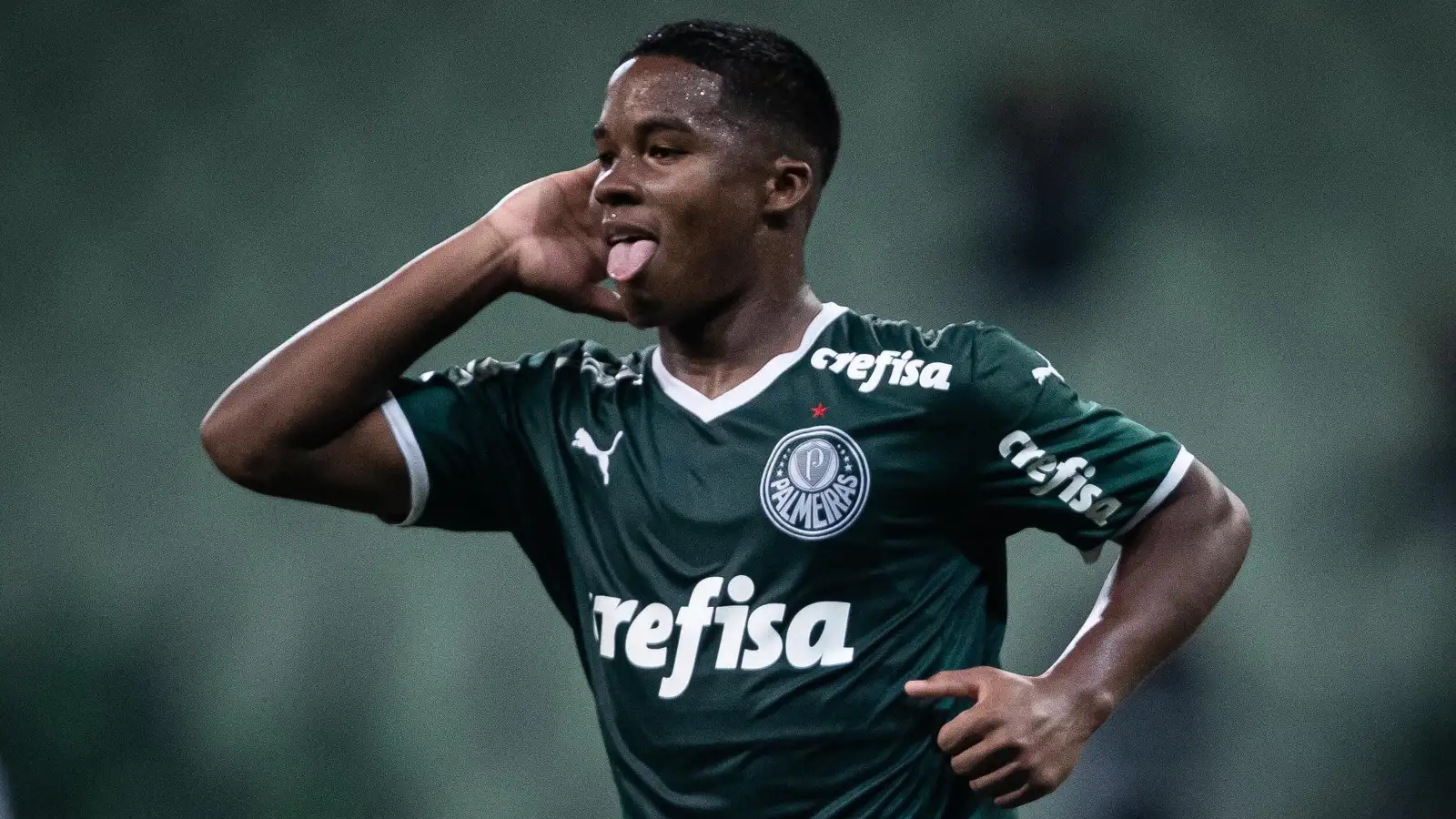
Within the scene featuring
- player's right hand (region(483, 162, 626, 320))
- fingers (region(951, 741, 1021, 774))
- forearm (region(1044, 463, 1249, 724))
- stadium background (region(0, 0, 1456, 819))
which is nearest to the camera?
fingers (region(951, 741, 1021, 774))

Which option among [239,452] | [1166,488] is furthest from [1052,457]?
[239,452]

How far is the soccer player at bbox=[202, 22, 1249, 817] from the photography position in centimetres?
162

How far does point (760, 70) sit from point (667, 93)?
0.11 meters

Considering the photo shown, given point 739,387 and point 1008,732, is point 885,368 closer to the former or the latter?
point 739,387

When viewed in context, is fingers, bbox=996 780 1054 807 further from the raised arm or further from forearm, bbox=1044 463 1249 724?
the raised arm

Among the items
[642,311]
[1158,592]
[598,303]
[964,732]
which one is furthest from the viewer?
[598,303]

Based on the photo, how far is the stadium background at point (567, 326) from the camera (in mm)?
3643

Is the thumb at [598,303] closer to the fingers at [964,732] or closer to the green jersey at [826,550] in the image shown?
the green jersey at [826,550]

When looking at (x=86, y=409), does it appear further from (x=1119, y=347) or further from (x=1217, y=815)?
(x=1217, y=815)

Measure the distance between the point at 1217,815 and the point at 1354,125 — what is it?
64.9 inches

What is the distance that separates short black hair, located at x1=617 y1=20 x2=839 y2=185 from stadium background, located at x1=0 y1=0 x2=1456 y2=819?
199 centimetres

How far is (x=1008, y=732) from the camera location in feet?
4.96

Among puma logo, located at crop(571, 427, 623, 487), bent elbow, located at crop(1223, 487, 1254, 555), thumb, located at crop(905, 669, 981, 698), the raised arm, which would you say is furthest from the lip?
bent elbow, located at crop(1223, 487, 1254, 555)

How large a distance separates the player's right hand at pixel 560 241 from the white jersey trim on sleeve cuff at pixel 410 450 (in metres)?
0.19
